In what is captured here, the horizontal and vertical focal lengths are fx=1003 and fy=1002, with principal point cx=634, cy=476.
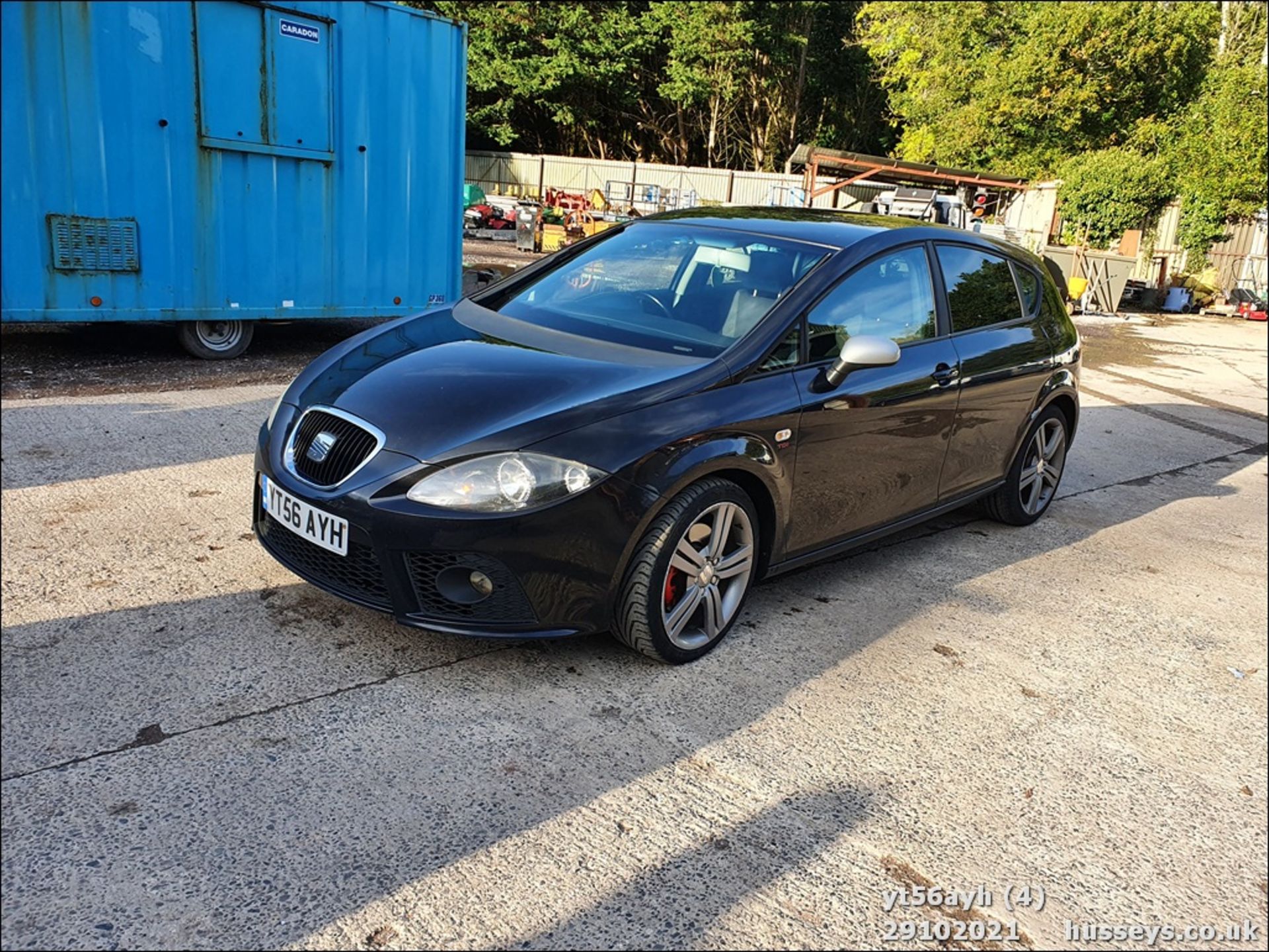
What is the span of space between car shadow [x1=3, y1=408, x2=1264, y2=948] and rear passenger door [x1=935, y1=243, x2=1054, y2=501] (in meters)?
1.21

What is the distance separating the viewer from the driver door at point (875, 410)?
381 centimetres

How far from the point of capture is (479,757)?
2820 mm

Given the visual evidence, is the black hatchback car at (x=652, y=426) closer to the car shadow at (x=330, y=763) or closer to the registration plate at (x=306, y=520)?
the registration plate at (x=306, y=520)

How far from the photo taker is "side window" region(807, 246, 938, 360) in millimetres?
3883

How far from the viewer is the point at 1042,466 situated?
552 centimetres

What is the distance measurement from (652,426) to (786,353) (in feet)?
2.57

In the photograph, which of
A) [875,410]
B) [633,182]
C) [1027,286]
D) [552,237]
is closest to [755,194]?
[633,182]

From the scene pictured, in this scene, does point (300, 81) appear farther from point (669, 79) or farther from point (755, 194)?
point (669, 79)

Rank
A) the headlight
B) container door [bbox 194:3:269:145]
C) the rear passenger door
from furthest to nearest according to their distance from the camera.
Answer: container door [bbox 194:3:269:145], the rear passenger door, the headlight

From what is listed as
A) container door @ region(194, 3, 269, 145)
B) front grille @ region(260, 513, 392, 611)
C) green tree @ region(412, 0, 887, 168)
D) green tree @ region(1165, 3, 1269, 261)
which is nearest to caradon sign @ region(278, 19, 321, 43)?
container door @ region(194, 3, 269, 145)

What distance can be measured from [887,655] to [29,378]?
5798mm

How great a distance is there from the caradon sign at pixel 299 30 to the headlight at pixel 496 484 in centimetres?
582

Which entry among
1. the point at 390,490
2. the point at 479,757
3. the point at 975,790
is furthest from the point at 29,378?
the point at 975,790

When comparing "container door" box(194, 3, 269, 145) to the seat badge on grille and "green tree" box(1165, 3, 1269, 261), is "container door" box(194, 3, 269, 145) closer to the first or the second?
the seat badge on grille
